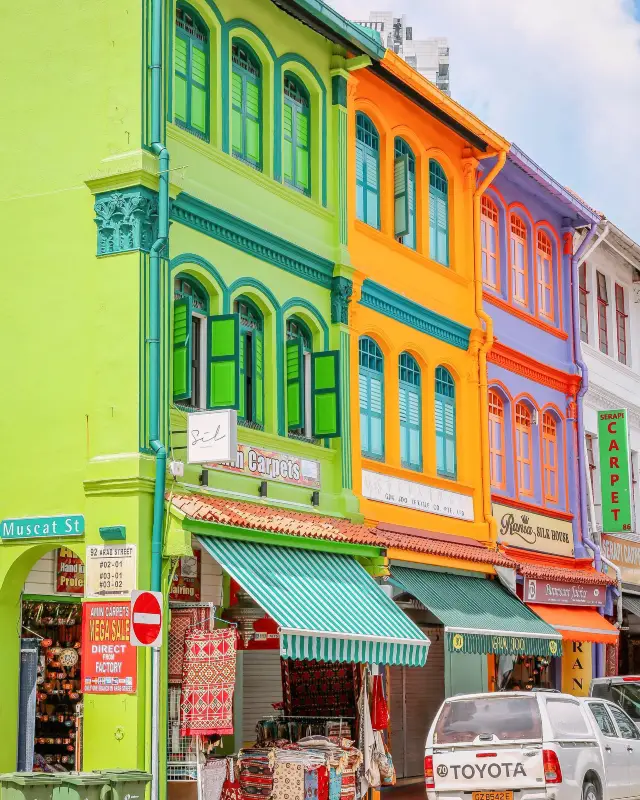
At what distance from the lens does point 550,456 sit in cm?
2762

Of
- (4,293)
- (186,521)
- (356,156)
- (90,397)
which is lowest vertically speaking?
(186,521)

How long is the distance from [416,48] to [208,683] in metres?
33.1

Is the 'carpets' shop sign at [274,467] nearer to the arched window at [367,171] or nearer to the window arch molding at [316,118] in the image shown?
the window arch molding at [316,118]

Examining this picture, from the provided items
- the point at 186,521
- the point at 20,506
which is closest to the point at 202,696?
the point at 186,521

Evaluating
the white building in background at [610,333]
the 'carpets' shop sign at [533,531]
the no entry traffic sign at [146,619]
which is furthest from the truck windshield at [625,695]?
the no entry traffic sign at [146,619]

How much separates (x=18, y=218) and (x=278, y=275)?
361 centimetres

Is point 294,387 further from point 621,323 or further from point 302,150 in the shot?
point 621,323

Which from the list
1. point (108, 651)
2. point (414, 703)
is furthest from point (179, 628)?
point (414, 703)

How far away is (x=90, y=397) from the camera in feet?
56.0

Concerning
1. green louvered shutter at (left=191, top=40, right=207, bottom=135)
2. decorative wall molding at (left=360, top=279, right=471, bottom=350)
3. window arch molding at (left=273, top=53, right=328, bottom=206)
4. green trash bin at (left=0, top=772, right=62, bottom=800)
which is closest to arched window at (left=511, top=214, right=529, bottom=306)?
decorative wall molding at (left=360, top=279, right=471, bottom=350)

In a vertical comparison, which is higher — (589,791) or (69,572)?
(69,572)

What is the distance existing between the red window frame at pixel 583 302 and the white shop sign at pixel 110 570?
1594cm

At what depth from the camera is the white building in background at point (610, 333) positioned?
97.4 feet

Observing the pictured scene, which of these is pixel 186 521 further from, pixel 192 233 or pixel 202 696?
pixel 192 233
